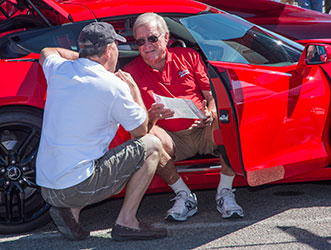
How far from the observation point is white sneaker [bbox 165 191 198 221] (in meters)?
3.98

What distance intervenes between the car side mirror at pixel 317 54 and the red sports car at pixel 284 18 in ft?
5.89

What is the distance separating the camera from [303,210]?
13.4 feet

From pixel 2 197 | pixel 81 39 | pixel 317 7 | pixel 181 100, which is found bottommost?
pixel 317 7

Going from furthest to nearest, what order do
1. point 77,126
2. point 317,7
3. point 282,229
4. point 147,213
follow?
1. point 317,7
2. point 147,213
3. point 282,229
4. point 77,126

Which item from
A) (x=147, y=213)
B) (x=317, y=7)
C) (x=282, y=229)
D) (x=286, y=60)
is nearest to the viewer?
(x=282, y=229)

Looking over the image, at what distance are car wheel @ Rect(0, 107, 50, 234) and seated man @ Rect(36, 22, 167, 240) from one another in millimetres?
236

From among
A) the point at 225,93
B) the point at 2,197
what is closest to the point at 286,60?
the point at 225,93

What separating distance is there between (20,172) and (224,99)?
136cm

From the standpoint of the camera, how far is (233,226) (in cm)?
383

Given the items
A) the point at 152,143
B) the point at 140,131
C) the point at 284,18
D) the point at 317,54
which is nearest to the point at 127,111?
the point at 140,131

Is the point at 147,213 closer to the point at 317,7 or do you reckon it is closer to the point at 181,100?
the point at 181,100

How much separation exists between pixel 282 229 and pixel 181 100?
104 centimetres

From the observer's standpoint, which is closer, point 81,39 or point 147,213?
point 81,39

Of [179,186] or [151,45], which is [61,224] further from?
[151,45]
